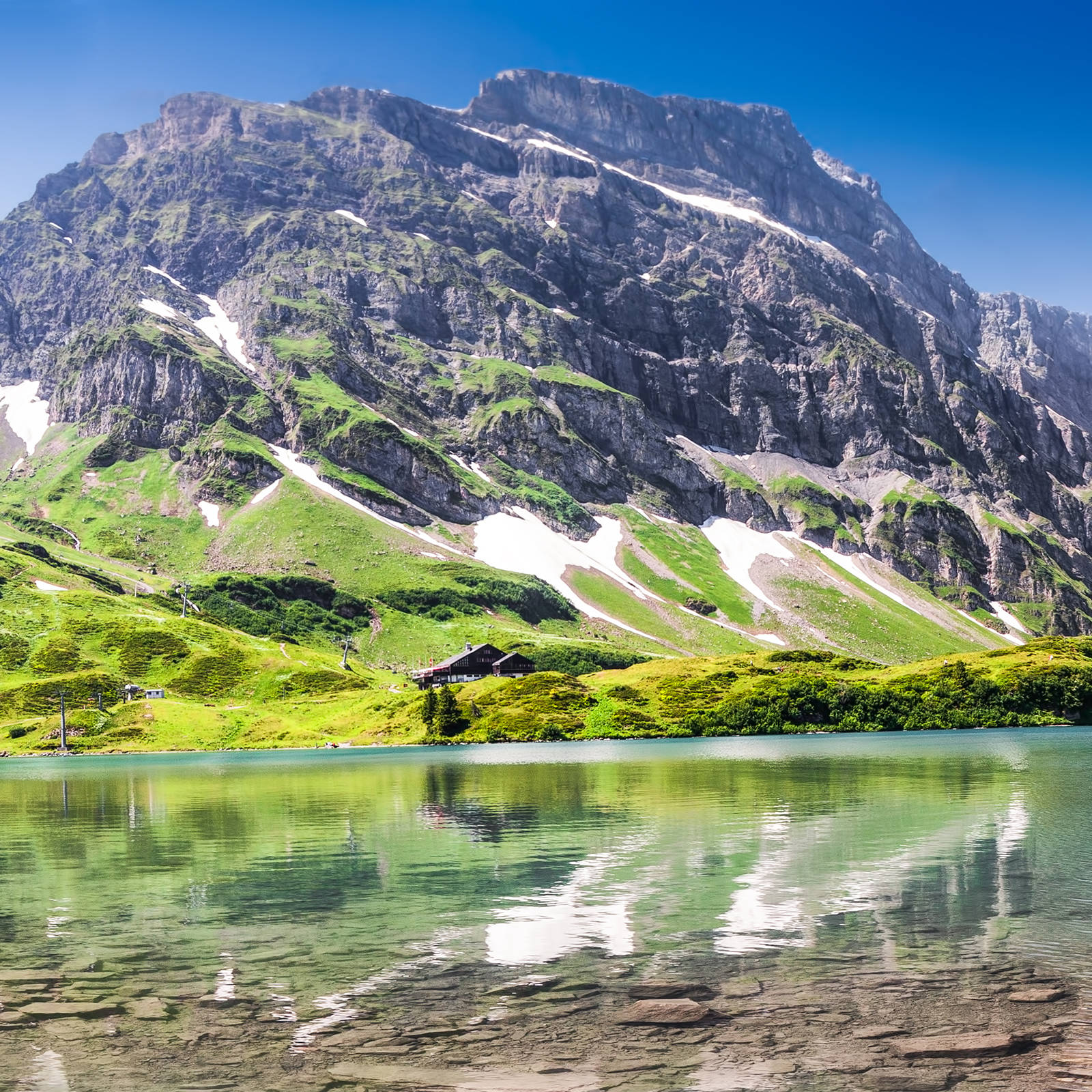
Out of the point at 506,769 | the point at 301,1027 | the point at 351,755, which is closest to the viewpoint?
the point at 301,1027

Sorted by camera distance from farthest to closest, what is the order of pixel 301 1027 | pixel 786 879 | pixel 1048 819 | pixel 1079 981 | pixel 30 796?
pixel 30 796 < pixel 1048 819 < pixel 786 879 < pixel 1079 981 < pixel 301 1027

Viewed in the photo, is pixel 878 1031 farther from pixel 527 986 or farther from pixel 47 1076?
pixel 47 1076

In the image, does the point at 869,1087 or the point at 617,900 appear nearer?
the point at 869,1087

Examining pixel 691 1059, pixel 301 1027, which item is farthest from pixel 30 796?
pixel 691 1059

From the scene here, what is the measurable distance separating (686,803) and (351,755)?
86908 mm

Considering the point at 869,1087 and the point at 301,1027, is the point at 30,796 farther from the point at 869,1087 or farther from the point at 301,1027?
the point at 869,1087

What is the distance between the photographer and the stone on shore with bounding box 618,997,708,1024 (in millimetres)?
19328

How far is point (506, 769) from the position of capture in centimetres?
9950

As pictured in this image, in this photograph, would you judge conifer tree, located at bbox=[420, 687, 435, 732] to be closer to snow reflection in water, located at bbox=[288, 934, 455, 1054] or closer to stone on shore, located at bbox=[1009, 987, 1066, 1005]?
snow reflection in water, located at bbox=[288, 934, 455, 1054]

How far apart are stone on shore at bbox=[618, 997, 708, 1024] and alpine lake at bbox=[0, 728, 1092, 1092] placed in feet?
0.27

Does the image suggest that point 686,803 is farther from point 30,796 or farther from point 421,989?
point 30,796

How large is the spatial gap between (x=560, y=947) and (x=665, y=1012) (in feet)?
21.2

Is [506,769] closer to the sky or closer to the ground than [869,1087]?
closer to the ground

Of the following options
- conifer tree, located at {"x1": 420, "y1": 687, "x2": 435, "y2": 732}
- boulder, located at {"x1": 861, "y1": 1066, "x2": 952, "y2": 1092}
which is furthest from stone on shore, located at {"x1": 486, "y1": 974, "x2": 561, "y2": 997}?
conifer tree, located at {"x1": 420, "y1": 687, "x2": 435, "y2": 732}
